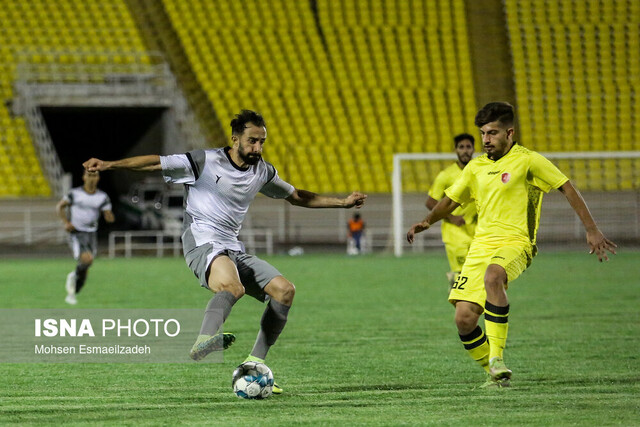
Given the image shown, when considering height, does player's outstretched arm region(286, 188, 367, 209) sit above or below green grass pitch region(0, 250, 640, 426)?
above

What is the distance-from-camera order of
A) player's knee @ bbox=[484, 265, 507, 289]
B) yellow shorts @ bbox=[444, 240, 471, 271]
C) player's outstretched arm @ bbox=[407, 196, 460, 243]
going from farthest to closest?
1. yellow shorts @ bbox=[444, 240, 471, 271]
2. player's outstretched arm @ bbox=[407, 196, 460, 243]
3. player's knee @ bbox=[484, 265, 507, 289]

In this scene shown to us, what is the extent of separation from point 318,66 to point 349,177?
445 cm

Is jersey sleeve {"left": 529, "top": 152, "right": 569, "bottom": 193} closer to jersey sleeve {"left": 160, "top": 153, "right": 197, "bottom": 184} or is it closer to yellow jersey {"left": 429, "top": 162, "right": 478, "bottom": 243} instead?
jersey sleeve {"left": 160, "top": 153, "right": 197, "bottom": 184}

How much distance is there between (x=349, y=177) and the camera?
30.6 m

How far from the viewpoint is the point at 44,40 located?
32.9 m

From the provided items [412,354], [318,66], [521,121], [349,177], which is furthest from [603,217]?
[412,354]

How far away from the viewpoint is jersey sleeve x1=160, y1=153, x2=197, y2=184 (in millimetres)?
6993

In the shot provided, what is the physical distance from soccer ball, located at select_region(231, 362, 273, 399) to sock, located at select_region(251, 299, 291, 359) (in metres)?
0.24

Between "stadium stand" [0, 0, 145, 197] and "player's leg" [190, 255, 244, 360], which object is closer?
"player's leg" [190, 255, 244, 360]

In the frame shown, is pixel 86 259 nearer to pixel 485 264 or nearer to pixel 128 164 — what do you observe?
pixel 128 164

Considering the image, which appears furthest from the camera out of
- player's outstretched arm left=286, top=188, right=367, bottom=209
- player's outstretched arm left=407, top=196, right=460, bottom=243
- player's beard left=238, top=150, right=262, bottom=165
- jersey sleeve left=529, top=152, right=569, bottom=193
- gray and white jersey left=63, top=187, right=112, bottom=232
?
gray and white jersey left=63, top=187, right=112, bottom=232

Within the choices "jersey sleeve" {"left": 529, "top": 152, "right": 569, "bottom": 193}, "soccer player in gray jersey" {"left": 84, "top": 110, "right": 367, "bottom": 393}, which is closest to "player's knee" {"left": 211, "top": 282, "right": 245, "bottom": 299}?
"soccer player in gray jersey" {"left": 84, "top": 110, "right": 367, "bottom": 393}

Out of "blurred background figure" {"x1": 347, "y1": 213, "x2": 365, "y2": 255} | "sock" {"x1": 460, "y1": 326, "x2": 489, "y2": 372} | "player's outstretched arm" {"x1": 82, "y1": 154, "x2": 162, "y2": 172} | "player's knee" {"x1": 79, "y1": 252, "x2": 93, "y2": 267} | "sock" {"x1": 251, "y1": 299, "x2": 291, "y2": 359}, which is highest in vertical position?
"player's outstretched arm" {"x1": 82, "y1": 154, "x2": 162, "y2": 172}

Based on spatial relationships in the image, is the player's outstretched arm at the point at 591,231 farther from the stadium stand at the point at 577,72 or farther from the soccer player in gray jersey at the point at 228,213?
the stadium stand at the point at 577,72
